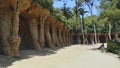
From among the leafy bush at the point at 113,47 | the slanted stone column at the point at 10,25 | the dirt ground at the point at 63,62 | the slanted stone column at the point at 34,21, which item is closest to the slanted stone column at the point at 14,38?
the slanted stone column at the point at 10,25

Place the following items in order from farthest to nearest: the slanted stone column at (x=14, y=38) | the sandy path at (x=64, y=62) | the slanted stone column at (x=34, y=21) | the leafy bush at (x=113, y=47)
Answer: the leafy bush at (x=113, y=47)
the slanted stone column at (x=34, y=21)
the slanted stone column at (x=14, y=38)
the sandy path at (x=64, y=62)

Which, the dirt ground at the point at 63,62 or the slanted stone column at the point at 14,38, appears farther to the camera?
the slanted stone column at the point at 14,38

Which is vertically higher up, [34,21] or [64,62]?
[34,21]

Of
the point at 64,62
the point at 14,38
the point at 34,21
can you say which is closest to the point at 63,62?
the point at 64,62

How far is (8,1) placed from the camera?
738 inches

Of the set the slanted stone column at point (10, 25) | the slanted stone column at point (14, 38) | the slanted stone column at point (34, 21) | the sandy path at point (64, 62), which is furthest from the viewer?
the slanted stone column at point (34, 21)

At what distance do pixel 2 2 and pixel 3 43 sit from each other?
2.64 metres

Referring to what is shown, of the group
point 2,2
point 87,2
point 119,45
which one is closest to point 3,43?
point 2,2

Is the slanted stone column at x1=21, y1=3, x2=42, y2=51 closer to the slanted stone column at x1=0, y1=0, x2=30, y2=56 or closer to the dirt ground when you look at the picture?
the dirt ground

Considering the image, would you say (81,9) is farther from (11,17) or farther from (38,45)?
(11,17)

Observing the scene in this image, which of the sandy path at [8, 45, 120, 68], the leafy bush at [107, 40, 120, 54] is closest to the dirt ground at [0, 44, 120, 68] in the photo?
the sandy path at [8, 45, 120, 68]

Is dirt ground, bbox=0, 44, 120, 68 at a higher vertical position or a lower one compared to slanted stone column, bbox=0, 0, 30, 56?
lower

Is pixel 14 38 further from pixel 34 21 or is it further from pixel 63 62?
pixel 34 21

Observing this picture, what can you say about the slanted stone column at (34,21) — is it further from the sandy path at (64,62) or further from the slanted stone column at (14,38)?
the sandy path at (64,62)
